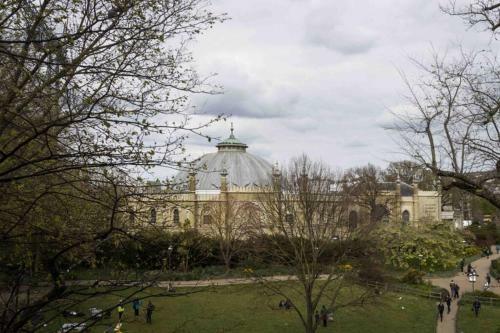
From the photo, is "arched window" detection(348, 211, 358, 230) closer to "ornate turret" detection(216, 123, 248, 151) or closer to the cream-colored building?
the cream-colored building

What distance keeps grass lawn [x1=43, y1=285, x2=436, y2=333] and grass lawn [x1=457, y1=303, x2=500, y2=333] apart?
3.81ft

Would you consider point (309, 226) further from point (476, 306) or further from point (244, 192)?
point (244, 192)

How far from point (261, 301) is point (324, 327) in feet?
14.0

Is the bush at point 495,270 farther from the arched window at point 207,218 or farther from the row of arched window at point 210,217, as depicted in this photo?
the arched window at point 207,218

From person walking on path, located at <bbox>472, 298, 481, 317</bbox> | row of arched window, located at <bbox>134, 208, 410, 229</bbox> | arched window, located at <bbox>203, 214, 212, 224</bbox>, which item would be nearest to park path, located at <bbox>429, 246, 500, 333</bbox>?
person walking on path, located at <bbox>472, 298, 481, 317</bbox>

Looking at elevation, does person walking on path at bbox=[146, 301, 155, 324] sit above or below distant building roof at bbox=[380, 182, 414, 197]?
below

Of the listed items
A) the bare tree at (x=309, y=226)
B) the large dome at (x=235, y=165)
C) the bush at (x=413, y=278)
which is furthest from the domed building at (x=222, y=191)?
the bush at (x=413, y=278)

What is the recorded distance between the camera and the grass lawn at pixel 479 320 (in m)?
20.7

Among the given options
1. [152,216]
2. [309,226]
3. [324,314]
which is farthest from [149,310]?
[309,226]

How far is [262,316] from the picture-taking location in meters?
22.5

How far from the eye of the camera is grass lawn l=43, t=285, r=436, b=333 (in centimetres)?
2019

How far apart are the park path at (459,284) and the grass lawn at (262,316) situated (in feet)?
1.63

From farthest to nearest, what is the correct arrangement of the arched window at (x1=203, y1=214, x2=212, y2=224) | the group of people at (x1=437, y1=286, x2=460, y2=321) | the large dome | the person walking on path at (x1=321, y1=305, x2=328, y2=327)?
1. the large dome
2. the arched window at (x1=203, y1=214, x2=212, y2=224)
3. the group of people at (x1=437, y1=286, x2=460, y2=321)
4. the person walking on path at (x1=321, y1=305, x2=328, y2=327)

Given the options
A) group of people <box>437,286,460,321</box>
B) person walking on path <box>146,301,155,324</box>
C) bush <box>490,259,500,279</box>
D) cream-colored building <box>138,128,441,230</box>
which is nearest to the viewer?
person walking on path <box>146,301,155,324</box>
